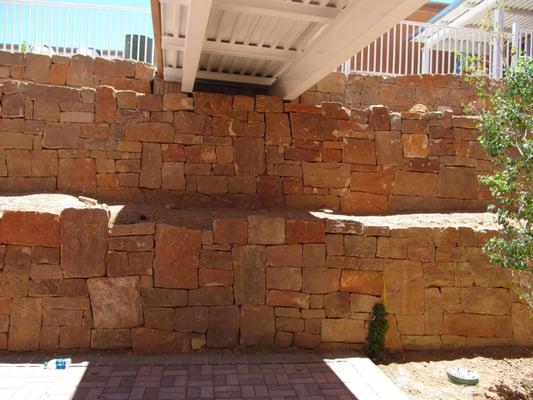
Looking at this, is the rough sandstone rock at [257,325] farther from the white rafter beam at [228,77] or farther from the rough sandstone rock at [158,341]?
the white rafter beam at [228,77]

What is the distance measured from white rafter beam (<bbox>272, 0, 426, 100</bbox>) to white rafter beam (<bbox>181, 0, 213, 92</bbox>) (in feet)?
4.04

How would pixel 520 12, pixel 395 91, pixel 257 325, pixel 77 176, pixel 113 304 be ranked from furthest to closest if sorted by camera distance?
pixel 520 12 → pixel 395 91 → pixel 77 176 → pixel 257 325 → pixel 113 304

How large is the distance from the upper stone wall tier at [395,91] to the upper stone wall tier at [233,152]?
0.80 m

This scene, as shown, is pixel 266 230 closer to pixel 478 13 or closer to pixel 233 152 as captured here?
pixel 233 152

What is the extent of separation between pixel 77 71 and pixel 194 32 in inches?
124

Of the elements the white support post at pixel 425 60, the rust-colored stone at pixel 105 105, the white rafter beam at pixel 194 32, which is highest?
the white support post at pixel 425 60

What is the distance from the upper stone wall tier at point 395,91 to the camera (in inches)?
286

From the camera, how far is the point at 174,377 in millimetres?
4324

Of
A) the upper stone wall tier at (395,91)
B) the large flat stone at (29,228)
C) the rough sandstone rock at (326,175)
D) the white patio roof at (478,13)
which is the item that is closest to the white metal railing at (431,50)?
the upper stone wall tier at (395,91)

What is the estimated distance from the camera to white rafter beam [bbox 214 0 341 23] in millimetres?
4293

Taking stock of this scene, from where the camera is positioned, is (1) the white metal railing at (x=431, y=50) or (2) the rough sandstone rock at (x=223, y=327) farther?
(1) the white metal railing at (x=431, y=50)

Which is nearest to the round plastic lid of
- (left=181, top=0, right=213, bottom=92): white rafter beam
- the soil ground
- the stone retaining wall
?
the soil ground

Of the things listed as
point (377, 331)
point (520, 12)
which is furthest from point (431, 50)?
point (377, 331)

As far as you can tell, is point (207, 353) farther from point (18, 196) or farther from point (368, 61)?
point (368, 61)
